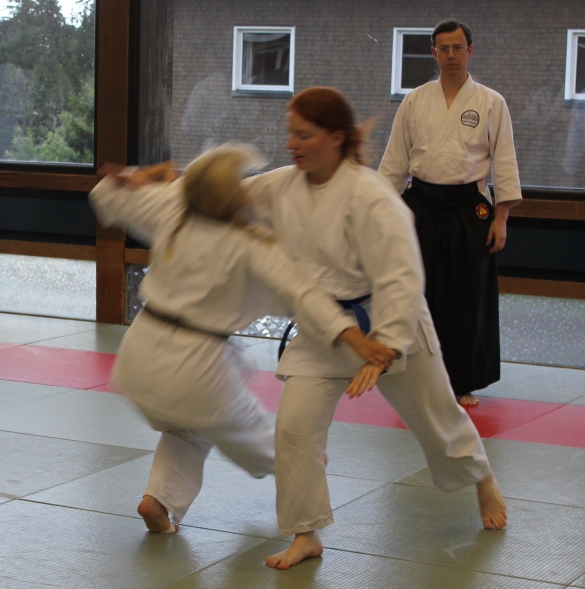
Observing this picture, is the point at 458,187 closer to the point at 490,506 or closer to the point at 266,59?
the point at 490,506

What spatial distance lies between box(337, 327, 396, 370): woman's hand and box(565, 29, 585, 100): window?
4.04 m

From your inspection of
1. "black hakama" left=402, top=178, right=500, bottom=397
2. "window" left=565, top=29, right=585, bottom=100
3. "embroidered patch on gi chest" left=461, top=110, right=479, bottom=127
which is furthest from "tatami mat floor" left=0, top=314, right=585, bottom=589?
"window" left=565, top=29, right=585, bottom=100

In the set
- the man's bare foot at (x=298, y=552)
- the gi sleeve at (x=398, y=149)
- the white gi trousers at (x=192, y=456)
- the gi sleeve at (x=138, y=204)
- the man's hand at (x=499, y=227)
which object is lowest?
the man's bare foot at (x=298, y=552)

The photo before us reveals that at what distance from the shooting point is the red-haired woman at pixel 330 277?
268 centimetres

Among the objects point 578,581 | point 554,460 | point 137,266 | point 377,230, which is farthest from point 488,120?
point 137,266

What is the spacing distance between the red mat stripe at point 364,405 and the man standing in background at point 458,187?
264 millimetres

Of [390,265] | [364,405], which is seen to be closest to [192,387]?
[390,265]

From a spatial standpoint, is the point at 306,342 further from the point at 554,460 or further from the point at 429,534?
the point at 554,460

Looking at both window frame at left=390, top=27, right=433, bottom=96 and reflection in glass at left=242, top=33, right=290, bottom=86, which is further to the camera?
reflection in glass at left=242, top=33, right=290, bottom=86

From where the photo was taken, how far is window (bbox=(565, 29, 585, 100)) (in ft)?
19.8

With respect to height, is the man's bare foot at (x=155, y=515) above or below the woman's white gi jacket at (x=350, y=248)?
below

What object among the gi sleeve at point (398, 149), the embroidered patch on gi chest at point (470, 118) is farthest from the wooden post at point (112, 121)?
the embroidered patch on gi chest at point (470, 118)

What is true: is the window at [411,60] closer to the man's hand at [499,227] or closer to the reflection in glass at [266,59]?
the reflection in glass at [266,59]

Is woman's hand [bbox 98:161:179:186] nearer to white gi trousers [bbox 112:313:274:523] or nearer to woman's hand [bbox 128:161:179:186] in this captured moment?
woman's hand [bbox 128:161:179:186]
